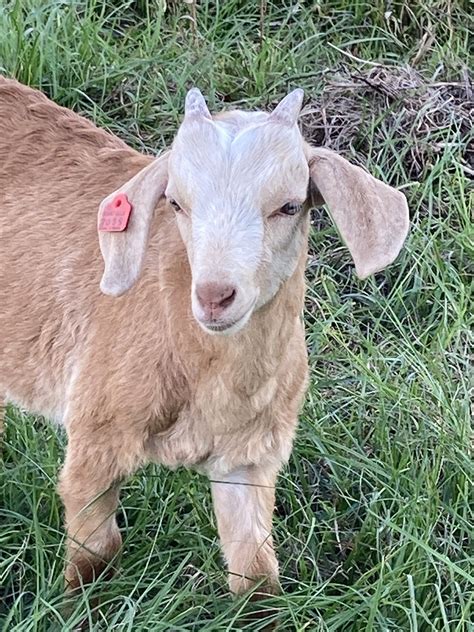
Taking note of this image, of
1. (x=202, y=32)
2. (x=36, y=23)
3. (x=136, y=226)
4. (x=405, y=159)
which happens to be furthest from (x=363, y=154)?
(x=136, y=226)

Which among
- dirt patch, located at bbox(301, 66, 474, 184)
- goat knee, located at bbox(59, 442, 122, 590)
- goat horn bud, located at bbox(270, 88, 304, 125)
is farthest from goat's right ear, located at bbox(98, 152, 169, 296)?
dirt patch, located at bbox(301, 66, 474, 184)

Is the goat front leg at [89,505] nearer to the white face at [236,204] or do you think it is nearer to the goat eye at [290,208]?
the white face at [236,204]

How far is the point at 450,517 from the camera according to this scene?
3.78 metres

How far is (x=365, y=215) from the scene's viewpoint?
113 inches

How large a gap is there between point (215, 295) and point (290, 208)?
348 mm

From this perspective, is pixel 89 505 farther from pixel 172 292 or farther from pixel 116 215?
pixel 116 215

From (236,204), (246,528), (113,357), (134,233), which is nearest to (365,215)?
(236,204)

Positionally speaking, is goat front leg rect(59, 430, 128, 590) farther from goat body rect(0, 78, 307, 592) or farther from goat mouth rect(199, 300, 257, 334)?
goat mouth rect(199, 300, 257, 334)

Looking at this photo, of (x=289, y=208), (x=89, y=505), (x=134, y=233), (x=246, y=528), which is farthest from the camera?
(x=246, y=528)

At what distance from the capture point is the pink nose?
270 cm

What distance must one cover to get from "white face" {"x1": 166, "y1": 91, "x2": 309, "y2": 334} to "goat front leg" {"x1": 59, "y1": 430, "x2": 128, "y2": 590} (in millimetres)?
690

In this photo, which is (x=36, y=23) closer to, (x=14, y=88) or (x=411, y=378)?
(x=14, y=88)

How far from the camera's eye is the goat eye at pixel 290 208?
2910 mm

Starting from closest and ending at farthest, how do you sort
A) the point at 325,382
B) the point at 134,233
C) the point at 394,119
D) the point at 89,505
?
the point at 134,233 → the point at 89,505 → the point at 325,382 → the point at 394,119
